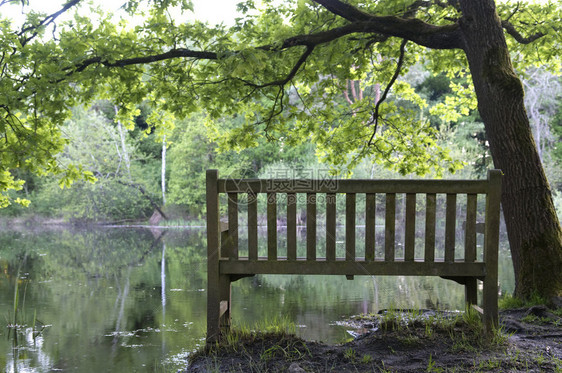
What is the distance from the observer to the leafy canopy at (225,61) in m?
6.22

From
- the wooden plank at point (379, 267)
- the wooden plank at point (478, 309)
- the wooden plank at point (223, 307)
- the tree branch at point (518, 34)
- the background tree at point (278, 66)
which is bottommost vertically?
the wooden plank at point (478, 309)

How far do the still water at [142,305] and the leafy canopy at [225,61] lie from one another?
2.03 m

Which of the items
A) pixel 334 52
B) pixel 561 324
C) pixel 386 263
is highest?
pixel 334 52

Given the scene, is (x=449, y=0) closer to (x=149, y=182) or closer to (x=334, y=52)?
(x=334, y=52)

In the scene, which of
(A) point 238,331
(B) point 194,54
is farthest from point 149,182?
(A) point 238,331

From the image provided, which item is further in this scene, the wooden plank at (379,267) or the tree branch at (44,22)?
the tree branch at (44,22)

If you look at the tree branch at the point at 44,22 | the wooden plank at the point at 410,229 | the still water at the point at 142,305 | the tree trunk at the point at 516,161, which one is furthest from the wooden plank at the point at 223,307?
the tree branch at the point at 44,22

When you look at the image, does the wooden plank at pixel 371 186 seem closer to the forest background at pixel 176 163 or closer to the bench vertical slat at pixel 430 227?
the bench vertical slat at pixel 430 227

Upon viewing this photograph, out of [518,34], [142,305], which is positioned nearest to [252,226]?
[142,305]

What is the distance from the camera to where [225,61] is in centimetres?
546

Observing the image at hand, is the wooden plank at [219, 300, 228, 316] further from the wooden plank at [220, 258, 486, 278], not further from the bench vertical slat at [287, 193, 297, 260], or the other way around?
the bench vertical slat at [287, 193, 297, 260]

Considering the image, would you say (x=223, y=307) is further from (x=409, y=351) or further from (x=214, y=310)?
(x=409, y=351)

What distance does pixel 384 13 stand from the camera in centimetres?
726

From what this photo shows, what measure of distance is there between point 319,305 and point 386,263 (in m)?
4.08
